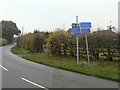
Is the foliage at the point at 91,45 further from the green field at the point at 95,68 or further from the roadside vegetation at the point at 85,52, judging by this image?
the green field at the point at 95,68

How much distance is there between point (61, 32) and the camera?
15789mm

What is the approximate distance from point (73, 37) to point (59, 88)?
9959mm

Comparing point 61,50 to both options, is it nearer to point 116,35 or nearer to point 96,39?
point 96,39

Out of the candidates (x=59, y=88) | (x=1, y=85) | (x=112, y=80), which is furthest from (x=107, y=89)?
(x=1, y=85)

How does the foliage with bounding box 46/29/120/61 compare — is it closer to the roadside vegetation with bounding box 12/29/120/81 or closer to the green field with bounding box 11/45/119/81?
the roadside vegetation with bounding box 12/29/120/81

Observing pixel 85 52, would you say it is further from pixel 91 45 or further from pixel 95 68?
pixel 95 68

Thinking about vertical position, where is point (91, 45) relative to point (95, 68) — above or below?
above

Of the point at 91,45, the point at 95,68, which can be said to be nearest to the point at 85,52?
the point at 91,45

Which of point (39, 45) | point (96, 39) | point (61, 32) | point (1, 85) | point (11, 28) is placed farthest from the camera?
point (11, 28)

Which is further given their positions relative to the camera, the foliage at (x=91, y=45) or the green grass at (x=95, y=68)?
the foliage at (x=91, y=45)

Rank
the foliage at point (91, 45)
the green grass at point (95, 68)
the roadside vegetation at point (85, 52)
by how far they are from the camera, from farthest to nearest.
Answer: the foliage at point (91, 45) < the roadside vegetation at point (85, 52) < the green grass at point (95, 68)

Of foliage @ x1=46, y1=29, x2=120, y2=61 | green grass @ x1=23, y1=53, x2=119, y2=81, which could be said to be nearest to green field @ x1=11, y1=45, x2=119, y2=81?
green grass @ x1=23, y1=53, x2=119, y2=81

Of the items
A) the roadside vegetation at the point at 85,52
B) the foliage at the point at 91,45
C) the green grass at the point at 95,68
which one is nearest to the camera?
the green grass at the point at 95,68

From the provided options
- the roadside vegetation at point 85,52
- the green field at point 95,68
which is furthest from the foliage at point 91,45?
the green field at point 95,68
